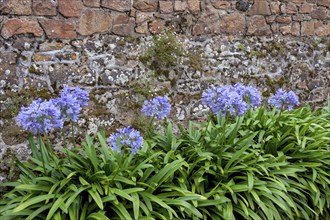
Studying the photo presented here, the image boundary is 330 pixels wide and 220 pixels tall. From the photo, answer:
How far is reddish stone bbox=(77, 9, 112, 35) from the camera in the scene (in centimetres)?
432

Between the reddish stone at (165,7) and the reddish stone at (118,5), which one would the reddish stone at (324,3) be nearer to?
the reddish stone at (165,7)

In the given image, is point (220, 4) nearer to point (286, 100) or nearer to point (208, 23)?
point (208, 23)

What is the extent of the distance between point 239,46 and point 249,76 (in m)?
0.38

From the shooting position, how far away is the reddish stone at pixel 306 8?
5938mm

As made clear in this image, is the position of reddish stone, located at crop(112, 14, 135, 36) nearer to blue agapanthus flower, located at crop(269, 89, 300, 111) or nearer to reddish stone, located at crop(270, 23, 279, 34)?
blue agapanthus flower, located at crop(269, 89, 300, 111)

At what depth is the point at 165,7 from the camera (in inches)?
189

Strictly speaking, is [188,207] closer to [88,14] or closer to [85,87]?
[85,87]

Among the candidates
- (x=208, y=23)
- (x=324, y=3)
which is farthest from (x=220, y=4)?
(x=324, y=3)

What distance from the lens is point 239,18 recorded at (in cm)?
538

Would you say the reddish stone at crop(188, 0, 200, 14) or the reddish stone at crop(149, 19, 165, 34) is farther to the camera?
the reddish stone at crop(188, 0, 200, 14)

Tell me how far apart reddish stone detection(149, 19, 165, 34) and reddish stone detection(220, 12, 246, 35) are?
0.80 meters

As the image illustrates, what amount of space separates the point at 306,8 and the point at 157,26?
231cm

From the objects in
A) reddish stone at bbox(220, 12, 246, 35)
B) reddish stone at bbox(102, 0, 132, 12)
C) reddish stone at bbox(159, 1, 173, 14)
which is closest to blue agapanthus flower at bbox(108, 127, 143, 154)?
reddish stone at bbox(102, 0, 132, 12)

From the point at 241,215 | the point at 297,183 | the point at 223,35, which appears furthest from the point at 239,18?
the point at 241,215
